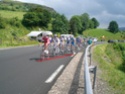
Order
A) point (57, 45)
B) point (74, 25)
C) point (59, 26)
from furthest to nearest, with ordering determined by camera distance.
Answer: point (74, 25) → point (59, 26) → point (57, 45)

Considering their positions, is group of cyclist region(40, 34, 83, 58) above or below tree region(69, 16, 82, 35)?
below

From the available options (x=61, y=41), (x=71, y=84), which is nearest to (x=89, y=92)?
(x=71, y=84)

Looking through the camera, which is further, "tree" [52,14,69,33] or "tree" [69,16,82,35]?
"tree" [69,16,82,35]

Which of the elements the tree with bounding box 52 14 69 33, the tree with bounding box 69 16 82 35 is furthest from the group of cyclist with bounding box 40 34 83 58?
the tree with bounding box 69 16 82 35

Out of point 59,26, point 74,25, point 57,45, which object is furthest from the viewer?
point 74,25

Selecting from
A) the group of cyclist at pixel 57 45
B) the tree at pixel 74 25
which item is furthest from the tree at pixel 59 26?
the group of cyclist at pixel 57 45

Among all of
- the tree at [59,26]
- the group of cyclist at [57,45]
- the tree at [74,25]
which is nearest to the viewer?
the group of cyclist at [57,45]

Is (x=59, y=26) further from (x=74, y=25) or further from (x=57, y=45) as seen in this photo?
(x=57, y=45)

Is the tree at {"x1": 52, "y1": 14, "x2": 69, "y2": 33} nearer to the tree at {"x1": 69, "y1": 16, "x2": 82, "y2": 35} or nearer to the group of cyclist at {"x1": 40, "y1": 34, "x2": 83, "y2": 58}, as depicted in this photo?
the tree at {"x1": 69, "y1": 16, "x2": 82, "y2": 35}

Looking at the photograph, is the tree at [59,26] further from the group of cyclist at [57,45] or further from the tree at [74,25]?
the group of cyclist at [57,45]

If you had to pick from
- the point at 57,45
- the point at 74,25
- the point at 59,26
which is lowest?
the point at 57,45

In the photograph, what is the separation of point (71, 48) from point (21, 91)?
20848 mm

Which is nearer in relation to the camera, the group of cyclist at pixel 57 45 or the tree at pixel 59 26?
the group of cyclist at pixel 57 45

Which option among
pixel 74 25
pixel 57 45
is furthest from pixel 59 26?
pixel 57 45
